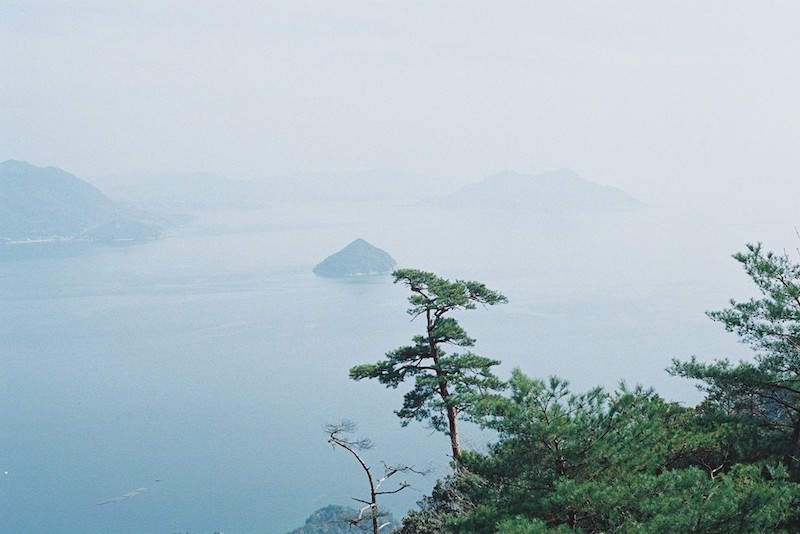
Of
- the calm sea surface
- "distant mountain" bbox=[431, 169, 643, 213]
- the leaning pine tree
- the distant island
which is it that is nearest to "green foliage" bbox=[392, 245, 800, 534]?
the leaning pine tree

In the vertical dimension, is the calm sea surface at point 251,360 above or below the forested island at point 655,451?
below

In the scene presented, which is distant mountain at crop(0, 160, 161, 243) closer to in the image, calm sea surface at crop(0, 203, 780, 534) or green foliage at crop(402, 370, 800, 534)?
calm sea surface at crop(0, 203, 780, 534)

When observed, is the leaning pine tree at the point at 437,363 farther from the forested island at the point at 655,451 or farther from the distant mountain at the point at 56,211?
the distant mountain at the point at 56,211

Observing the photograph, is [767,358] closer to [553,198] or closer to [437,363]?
[437,363]

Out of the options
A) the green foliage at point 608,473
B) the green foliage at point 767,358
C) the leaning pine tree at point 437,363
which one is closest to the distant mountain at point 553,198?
the leaning pine tree at point 437,363

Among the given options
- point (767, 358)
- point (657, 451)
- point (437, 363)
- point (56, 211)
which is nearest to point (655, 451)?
point (657, 451)

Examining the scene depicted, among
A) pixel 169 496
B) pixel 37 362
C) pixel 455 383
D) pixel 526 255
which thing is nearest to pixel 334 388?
pixel 169 496
